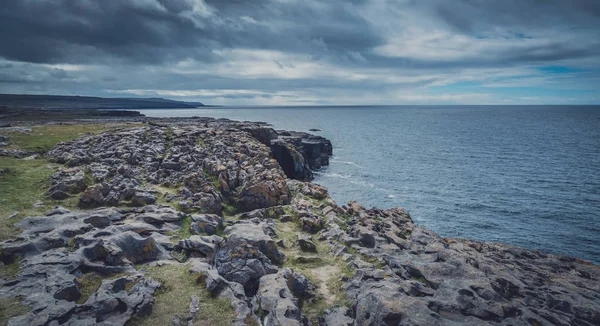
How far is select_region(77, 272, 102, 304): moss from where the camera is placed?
19.8m

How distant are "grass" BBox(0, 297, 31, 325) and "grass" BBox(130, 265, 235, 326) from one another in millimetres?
5699

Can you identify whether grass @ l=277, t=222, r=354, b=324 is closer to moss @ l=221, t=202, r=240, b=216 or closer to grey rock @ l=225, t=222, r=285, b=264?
grey rock @ l=225, t=222, r=285, b=264

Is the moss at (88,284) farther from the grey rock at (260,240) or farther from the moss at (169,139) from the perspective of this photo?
the moss at (169,139)

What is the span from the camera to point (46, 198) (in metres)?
33.6

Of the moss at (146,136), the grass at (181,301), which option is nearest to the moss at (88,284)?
the grass at (181,301)

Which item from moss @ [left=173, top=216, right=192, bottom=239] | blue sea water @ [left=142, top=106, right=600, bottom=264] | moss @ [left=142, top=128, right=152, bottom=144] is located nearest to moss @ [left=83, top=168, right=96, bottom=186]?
moss @ [left=173, top=216, right=192, bottom=239]

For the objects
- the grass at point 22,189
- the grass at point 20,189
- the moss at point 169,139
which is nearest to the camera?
the grass at point 20,189

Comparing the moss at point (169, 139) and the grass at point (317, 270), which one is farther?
the moss at point (169, 139)

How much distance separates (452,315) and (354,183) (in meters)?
67.7

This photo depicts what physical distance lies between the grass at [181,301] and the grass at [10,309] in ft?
18.7

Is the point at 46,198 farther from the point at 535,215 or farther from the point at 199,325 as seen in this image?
the point at 535,215

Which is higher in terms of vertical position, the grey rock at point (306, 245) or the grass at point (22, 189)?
the grass at point (22, 189)

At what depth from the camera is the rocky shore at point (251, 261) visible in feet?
64.9

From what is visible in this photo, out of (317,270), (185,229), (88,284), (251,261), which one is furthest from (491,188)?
(88,284)
